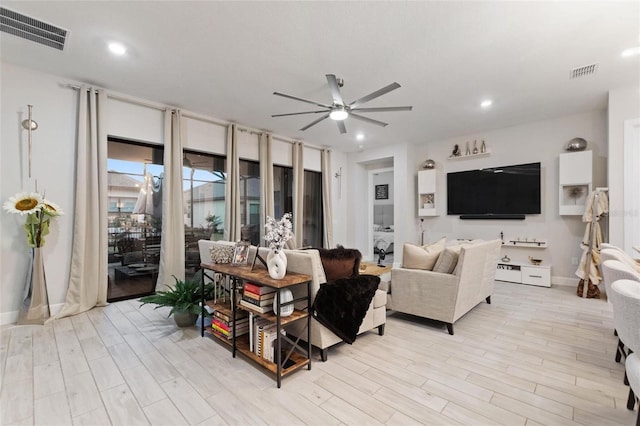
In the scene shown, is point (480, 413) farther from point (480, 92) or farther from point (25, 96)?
point (25, 96)

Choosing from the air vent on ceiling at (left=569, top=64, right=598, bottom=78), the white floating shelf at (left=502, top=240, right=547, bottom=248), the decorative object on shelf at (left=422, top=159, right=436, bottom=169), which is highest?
the air vent on ceiling at (left=569, top=64, right=598, bottom=78)

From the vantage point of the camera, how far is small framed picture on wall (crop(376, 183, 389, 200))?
8961mm

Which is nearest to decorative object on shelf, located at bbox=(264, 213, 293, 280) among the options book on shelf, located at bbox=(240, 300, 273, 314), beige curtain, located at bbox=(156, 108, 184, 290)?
book on shelf, located at bbox=(240, 300, 273, 314)

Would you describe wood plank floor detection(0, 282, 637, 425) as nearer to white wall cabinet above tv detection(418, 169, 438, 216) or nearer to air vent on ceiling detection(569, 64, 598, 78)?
air vent on ceiling detection(569, 64, 598, 78)

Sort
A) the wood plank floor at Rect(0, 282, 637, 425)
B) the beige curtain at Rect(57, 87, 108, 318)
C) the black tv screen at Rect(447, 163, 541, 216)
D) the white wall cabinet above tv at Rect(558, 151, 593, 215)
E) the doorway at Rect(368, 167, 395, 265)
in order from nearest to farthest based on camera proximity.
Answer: the wood plank floor at Rect(0, 282, 637, 425) < the beige curtain at Rect(57, 87, 108, 318) < the white wall cabinet above tv at Rect(558, 151, 593, 215) < the black tv screen at Rect(447, 163, 541, 216) < the doorway at Rect(368, 167, 395, 265)

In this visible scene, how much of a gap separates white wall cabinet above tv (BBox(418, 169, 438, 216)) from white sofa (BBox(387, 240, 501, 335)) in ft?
9.60

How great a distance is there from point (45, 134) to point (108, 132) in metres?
0.64

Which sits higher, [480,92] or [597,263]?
[480,92]

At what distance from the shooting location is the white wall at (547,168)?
181 inches

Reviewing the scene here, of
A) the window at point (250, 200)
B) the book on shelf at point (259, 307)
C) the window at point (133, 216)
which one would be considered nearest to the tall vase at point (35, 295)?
the window at point (133, 216)

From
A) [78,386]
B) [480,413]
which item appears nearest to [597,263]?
[480,413]

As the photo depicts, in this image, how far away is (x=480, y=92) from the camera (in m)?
3.83

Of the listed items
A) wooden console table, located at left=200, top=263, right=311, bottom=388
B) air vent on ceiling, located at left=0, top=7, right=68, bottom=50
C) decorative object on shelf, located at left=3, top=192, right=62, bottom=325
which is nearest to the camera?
wooden console table, located at left=200, top=263, right=311, bottom=388

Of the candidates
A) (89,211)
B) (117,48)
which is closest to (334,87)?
(117,48)
